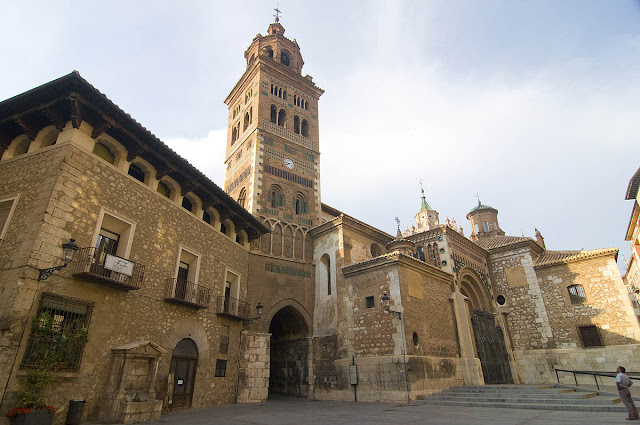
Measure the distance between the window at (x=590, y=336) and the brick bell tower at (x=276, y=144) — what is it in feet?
53.7

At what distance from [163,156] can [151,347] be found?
240 inches

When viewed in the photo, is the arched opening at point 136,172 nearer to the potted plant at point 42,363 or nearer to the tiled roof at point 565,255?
the potted plant at point 42,363

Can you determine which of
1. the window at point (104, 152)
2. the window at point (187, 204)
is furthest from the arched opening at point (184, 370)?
the window at point (104, 152)

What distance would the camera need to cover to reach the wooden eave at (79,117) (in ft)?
31.4

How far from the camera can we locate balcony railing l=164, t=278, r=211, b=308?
12.1m

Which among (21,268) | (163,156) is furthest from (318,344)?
(21,268)

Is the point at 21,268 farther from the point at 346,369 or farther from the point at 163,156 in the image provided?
the point at 346,369

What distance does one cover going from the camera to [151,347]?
10.5 meters

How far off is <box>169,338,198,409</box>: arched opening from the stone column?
12.6 meters

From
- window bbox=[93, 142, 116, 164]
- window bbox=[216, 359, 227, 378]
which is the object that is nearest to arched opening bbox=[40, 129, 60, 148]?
window bbox=[93, 142, 116, 164]

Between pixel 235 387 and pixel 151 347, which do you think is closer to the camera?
pixel 151 347

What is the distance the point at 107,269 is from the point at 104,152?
370 cm

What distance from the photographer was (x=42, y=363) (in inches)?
320

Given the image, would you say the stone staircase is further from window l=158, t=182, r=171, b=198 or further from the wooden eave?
the wooden eave
